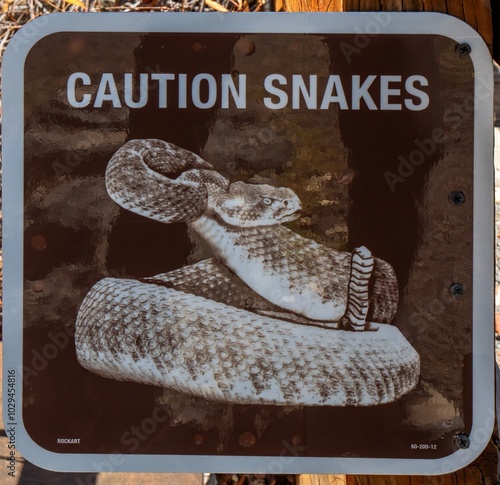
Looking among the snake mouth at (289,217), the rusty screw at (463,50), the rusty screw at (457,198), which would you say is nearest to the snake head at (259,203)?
the snake mouth at (289,217)

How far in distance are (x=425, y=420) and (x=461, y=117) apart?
63cm

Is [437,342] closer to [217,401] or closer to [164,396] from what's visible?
[217,401]

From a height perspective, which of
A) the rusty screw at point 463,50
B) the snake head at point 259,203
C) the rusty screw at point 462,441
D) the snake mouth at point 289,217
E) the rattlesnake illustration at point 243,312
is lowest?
the rusty screw at point 462,441

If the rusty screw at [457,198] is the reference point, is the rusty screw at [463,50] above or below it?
Answer: above

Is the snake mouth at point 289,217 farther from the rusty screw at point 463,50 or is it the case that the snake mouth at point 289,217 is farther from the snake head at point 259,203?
the rusty screw at point 463,50

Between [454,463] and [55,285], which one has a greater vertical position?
[55,285]

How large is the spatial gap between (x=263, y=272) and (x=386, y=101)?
0.43 m

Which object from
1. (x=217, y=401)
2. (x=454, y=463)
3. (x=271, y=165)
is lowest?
(x=454, y=463)

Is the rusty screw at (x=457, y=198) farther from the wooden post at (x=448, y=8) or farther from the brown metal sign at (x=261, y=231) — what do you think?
the wooden post at (x=448, y=8)

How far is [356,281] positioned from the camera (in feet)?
3.54

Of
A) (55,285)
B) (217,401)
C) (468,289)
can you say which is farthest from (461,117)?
(55,285)

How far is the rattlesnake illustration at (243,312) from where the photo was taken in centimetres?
108

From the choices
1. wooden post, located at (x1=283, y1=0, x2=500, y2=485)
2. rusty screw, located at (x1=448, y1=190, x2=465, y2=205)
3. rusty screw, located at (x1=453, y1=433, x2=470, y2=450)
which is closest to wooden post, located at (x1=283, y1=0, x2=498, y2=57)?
wooden post, located at (x1=283, y1=0, x2=500, y2=485)

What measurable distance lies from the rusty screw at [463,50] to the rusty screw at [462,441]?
0.78 m
